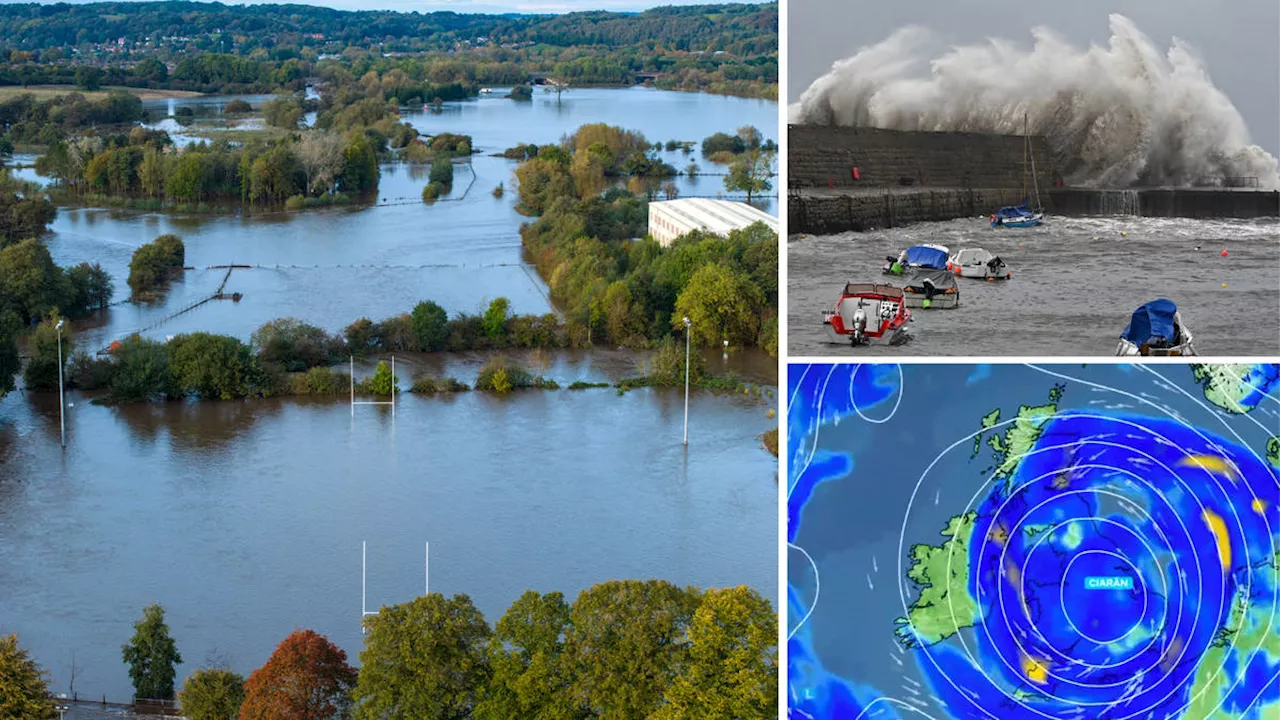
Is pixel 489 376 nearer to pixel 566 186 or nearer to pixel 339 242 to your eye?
pixel 339 242

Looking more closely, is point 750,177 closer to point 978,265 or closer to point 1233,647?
point 978,265

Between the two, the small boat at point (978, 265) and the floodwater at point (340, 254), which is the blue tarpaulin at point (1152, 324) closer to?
the small boat at point (978, 265)

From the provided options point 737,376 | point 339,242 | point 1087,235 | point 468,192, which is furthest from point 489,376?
point 468,192

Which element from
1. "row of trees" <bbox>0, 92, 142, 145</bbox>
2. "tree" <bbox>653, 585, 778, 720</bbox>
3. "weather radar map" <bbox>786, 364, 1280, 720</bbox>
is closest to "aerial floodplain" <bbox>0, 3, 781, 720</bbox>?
"tree" <bbox>653, 585, 778, 720</bbox>

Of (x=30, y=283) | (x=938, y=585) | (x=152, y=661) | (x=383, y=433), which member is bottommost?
(x=152, y=661)

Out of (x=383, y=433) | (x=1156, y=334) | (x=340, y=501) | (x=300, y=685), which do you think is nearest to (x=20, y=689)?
(x=300, y=685)

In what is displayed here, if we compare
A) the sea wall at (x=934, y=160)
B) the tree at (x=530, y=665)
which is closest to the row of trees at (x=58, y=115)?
the tree at (x=530, y=665)
